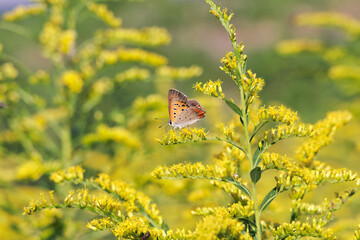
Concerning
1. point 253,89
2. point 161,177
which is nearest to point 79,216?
point 161,177

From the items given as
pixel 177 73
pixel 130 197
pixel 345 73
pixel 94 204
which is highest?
pixel 345 73

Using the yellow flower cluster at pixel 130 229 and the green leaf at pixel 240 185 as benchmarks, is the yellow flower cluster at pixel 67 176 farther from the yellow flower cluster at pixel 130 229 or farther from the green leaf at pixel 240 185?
the green leaf at pixel 240 185

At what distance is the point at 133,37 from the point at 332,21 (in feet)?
11.7

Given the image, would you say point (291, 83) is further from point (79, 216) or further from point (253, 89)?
point (253, 89)

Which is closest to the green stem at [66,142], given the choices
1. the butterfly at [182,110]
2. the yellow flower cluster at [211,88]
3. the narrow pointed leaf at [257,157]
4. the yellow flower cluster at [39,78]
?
the yellow flower cluster at [39,78]

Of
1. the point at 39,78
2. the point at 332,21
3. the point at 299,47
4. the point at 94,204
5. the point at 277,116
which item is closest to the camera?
the point at 277,116

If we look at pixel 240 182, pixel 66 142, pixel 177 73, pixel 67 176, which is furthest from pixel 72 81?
pixel 240 182

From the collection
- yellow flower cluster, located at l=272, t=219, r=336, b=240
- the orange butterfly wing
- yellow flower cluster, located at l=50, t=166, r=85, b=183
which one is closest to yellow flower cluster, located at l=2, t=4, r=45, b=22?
the orange butterfly wing

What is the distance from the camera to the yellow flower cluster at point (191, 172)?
209 cm

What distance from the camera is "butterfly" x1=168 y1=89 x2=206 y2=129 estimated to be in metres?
2.75

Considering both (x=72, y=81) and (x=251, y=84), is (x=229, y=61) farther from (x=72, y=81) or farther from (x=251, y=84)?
(x=72, y=81)

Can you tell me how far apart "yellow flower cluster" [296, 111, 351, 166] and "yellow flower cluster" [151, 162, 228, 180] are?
0.58 metres

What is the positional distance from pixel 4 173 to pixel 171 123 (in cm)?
292

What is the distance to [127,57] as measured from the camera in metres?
4.99
